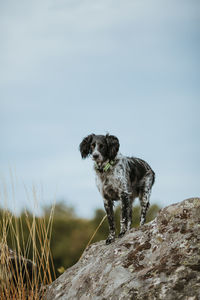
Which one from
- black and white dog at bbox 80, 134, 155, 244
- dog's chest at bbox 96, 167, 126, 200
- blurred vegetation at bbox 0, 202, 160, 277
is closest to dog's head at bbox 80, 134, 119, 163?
black and white dog at bbox 80, 134, 155, 244

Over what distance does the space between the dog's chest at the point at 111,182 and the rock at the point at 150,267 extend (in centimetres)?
138

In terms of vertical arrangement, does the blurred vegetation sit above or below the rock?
below

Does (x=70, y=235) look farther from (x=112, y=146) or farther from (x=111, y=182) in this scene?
(x=112, y=146)

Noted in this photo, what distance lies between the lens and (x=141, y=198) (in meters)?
7.85

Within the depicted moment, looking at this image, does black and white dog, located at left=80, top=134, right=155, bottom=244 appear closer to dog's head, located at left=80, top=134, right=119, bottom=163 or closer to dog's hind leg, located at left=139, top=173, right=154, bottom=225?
dog's head, located at left=80, top=134, right=119, bottom=163

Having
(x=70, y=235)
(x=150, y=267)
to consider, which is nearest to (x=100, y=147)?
(x=150, y=267)

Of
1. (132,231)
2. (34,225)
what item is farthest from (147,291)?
(34,225)

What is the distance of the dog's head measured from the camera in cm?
646

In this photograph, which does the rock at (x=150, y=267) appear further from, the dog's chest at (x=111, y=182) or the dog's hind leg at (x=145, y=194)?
the dog's hind leg at (x=145, y=194)

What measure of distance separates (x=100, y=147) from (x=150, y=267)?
2.66 m

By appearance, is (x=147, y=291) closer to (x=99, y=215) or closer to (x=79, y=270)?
(x=79, y=270)

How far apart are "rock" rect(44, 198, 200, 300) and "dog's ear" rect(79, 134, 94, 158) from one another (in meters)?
1.85

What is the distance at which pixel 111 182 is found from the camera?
264 inches

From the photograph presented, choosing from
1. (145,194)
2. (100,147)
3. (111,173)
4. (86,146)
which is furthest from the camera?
(145,194)
